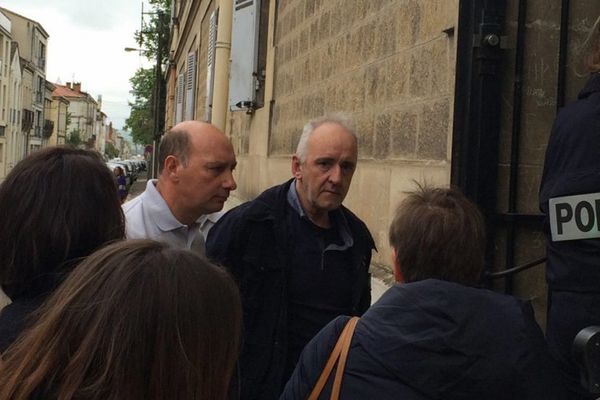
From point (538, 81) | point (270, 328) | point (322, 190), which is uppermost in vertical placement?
point (538, 81)

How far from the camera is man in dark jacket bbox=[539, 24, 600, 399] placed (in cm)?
216

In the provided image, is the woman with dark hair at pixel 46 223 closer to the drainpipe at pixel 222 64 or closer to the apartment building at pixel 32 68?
the drainpipe at pixel 222 64

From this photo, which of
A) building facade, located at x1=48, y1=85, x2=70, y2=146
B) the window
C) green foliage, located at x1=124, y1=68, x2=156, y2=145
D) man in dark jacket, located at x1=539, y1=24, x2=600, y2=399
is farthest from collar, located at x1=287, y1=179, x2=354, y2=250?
building facade, located at x1=48, y1=85, x2=70, y2=146

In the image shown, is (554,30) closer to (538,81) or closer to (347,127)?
(538,81)

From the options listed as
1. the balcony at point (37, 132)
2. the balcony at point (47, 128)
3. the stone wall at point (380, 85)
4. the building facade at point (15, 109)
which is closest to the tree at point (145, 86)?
the building facade at point (15, 109)

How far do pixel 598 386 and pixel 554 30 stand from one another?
6.28 feet

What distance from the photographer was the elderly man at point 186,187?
3.00 metres

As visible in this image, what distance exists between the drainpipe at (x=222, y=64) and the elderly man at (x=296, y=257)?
8.99 m

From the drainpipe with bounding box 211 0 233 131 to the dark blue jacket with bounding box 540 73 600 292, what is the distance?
972 centimetres

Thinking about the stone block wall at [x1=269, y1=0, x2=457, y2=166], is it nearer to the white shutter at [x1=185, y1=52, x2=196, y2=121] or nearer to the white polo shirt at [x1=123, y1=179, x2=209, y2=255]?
the white polo shirt at [x1=123, y1=179, x2=209, y2=255]

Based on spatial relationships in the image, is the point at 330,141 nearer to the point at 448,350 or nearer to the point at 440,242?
the point at 440,242

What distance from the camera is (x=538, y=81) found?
332cm

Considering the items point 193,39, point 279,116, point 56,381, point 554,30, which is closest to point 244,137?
point 279,116

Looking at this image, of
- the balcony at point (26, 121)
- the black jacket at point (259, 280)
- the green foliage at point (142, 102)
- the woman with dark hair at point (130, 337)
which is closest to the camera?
the woman with dark hair at point (130, 337)
